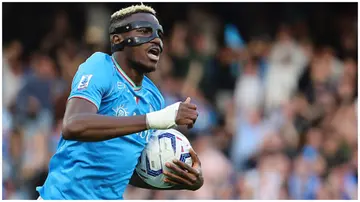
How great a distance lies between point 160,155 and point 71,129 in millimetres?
901

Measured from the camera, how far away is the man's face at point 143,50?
538 centimetres

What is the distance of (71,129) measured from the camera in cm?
480

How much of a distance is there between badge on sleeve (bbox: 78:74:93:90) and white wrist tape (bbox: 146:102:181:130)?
0.45m

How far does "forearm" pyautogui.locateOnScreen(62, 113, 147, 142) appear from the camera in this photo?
15.8 feet

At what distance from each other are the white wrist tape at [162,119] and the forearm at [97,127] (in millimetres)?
70

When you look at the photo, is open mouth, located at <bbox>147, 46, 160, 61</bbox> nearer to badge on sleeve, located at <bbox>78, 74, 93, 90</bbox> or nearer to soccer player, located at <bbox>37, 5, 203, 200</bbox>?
soccer player, located at <bbox>37, 5, 203, 200</bbox>

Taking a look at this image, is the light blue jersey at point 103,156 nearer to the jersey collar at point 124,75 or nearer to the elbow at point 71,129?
the jersey collar at point 124,75

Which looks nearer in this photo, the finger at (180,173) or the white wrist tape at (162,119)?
the white wrist tape at (162,119)

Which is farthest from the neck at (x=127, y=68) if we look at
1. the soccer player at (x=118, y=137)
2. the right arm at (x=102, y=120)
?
the right arm at (x=102, y=120)

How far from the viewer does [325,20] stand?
43.9 feet

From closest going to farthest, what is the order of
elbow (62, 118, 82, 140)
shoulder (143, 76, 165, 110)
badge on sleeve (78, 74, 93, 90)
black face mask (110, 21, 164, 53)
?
1. elbow (62, 118, 82, 140)
2. badge on sleeve (78, 74, 93, 90)
3. black face mask (110, 21, 164, 53)
4. shoulder (143, 76, 165, 110)

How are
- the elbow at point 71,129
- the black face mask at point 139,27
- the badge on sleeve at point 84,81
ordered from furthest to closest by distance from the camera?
the black face mask at point 139,27, the badge on sleeve at point 84,81, the elbow at point 71,129

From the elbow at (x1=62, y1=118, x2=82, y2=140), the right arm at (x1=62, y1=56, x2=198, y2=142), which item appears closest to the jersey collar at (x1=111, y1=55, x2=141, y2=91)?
the right arm at (x1=62, y1=56, x2=198, y2=142)

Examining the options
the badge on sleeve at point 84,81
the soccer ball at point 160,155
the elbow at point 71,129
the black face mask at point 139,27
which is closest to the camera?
the elbow at point 71,129
